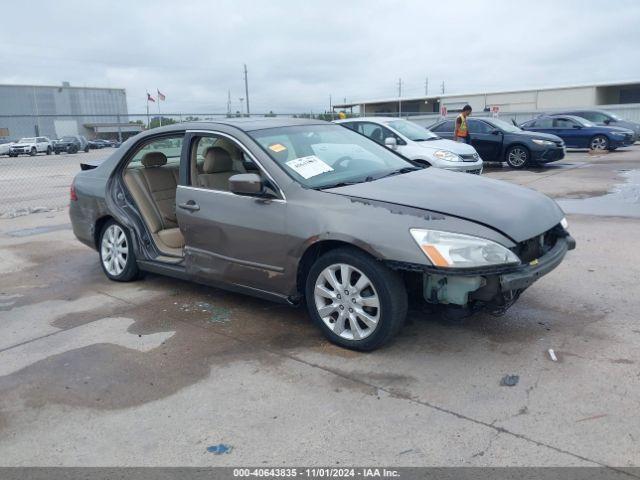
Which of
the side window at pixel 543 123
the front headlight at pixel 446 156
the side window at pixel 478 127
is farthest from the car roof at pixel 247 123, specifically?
the side window at pixel 543 123

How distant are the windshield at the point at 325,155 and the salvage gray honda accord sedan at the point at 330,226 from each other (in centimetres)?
2

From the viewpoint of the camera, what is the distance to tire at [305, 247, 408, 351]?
3.78m

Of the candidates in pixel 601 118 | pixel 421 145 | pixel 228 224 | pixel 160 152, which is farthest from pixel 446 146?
pixel 601 118

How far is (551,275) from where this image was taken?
5.56m

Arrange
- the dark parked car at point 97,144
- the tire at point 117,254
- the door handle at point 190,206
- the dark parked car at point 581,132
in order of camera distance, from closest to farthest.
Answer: the door handle at point 190,206 → the tire at point 117,254 → the dark parked car at point 581,132 → the dark parked car at point 97,144

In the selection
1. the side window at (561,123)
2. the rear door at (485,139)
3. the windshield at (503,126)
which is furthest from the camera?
the side window at (561,123)

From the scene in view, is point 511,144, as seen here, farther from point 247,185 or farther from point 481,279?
point 481,279

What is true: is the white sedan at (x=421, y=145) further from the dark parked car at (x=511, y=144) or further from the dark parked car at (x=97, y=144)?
the dark parked car at (x=97, y=144)

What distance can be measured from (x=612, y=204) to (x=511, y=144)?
643 cm

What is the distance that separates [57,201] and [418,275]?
34.5 feet

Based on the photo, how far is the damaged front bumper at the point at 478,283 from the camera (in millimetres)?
3572

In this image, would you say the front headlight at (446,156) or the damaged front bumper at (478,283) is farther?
the front headlight at (446,156)

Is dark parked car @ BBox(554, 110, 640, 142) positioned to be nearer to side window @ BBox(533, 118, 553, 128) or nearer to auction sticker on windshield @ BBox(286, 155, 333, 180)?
side window @ BBox(533, 118, 553, 128)

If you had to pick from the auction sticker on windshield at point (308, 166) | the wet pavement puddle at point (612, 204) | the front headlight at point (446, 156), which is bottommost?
the wet pavement puddle at point (612, 204)
